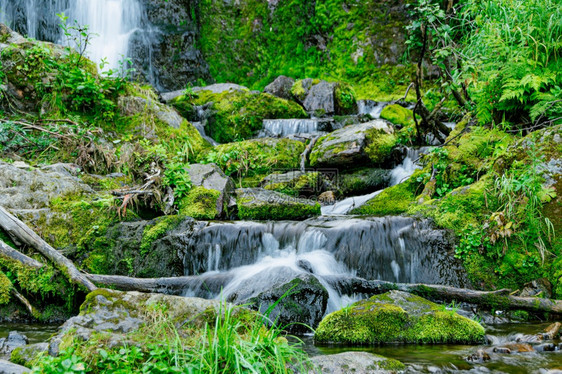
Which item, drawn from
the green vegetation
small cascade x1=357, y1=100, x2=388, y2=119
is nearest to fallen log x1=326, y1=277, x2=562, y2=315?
the green vegetation

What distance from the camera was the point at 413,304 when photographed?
12.6ft

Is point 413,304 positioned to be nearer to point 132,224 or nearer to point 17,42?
point 132,224

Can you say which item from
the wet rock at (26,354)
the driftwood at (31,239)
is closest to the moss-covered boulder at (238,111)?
the driftwood at (31,239)

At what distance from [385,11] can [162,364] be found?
16627mm

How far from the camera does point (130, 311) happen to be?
125 inches

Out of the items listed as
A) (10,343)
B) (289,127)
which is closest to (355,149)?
(289,127)

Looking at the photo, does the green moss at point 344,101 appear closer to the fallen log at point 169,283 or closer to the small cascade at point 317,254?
the small cascade at point 317,254

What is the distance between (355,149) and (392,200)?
198 centimetres

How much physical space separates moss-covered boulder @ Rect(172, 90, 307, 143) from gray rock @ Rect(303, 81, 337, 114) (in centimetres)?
A: 67

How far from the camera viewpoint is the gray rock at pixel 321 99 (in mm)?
12500

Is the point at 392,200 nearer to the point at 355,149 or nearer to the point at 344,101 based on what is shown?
the point at 355,149

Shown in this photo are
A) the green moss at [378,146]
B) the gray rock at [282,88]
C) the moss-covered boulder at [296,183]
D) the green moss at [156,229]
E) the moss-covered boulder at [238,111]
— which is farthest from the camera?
the gray rock at [282,88]

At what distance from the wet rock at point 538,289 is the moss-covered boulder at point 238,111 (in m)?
7.83

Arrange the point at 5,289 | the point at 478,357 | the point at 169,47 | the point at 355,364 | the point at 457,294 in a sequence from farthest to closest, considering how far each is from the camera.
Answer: the point at 169,47, the point at 5,289, the point at 457,294, the point at 478,357, the point at 355,364
